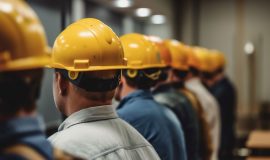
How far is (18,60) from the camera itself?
131 centimetres

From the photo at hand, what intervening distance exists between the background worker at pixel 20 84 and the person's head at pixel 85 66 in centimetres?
76

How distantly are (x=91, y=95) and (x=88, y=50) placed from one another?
0.22 meters

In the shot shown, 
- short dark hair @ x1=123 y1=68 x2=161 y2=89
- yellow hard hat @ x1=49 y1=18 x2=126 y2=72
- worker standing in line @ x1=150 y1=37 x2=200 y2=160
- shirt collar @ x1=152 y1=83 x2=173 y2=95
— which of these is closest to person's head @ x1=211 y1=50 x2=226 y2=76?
worker standing in line @ x1=150 y1=37 x2=200 y2=160

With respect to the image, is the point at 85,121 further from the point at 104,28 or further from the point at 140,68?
the point at 140,68

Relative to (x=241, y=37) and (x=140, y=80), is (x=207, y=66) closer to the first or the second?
(x=140, y=80)

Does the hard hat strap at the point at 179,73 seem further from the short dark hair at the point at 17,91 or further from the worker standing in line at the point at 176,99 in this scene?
the short dark hair at the point at 17,91

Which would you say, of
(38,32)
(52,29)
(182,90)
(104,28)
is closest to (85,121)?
(104,28)

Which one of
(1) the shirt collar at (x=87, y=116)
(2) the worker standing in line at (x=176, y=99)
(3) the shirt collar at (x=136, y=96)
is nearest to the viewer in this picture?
(1) the shirt collar at (x=87, y=116)

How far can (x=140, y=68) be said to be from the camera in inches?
129

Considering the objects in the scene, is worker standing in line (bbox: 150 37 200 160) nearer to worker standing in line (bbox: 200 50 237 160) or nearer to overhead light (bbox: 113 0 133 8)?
overhead light (bbox: 113 0 133 8)

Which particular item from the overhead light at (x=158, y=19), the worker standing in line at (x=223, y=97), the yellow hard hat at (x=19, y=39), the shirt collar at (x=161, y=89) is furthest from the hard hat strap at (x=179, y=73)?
the overhead light at (x=158, y=19)

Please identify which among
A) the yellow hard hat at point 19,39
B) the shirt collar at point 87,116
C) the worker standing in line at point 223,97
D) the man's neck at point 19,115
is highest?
the yellow hard hat at point 19,39

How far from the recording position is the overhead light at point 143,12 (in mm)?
7589

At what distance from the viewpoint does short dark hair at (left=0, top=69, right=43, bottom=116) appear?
4.17 ft
